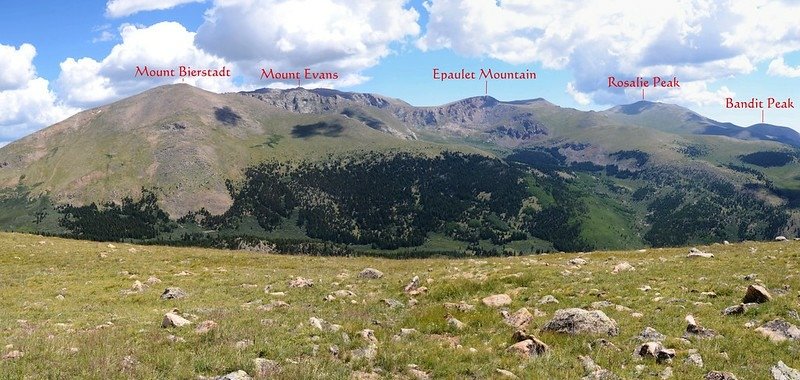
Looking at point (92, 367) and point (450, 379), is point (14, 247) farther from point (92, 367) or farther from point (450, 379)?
point (450, 379)

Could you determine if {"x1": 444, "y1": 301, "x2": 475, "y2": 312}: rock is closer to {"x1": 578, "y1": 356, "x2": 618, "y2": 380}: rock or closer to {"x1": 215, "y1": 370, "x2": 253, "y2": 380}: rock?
{"x1": 578, "y1": 356, "x2": 618, "y2": 380}: rock

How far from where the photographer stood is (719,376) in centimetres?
1334

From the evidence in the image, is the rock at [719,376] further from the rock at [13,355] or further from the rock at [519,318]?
the rock at [13,355]

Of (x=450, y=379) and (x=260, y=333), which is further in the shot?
(x=260, y=333)

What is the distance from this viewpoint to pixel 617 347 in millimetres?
16172

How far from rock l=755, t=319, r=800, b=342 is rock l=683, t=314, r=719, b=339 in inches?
65.0

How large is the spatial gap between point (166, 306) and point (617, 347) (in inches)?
936

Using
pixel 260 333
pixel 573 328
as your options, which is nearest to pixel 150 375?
pixel 260 333

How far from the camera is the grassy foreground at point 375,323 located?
46.0 feet

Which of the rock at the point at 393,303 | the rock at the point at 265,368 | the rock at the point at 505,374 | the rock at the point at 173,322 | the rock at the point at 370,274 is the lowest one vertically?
the rock at the point at 370,274

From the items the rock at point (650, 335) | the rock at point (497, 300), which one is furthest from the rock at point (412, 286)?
the rock at point (650, 335)

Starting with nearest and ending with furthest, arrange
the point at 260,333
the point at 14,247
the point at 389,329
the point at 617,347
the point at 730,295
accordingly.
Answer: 1. the point at 617,347
2. the point at 260,333
3. the point at 389,329
4. the point at 730,295
5. the point at 14,247

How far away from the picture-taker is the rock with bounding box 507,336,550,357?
15657 millimetres

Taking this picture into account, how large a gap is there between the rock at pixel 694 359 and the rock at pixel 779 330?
370 centimetres
